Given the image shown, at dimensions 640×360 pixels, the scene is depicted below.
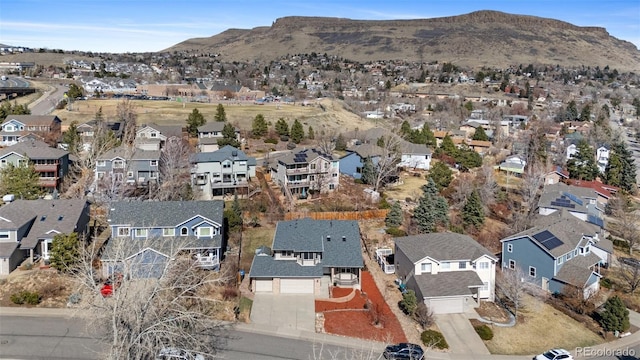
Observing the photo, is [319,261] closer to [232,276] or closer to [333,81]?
[232,276]

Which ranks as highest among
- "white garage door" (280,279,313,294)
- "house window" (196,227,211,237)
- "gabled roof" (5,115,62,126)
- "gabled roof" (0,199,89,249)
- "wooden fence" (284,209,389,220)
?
"gabled roof" (5,115,62,126)

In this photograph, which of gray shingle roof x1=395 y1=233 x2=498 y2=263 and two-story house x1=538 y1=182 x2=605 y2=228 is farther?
two-story house x1=538 y1=182 x2=605 y2=228

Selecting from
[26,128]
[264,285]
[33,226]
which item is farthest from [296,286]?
[26,128]

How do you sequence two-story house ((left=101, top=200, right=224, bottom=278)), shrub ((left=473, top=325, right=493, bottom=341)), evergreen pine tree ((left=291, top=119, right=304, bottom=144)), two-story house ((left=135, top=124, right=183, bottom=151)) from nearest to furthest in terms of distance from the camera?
1. shrub ((left=473, top=325, right=493, bottom=341))
2. two-story house ((left=101, top=200, right=224, bottom=278))
3. two-story house ((left=135, top=124, right=183, bottom=151))
4. evergreen pine tree ((left=291, top=119, right=304, bottom=144))

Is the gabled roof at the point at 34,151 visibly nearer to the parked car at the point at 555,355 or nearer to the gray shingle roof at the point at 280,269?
the gray shingle roof at the point at 280,269

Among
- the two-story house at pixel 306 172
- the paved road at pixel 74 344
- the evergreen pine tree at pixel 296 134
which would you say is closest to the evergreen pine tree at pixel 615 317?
the paved road at pixel 74 344

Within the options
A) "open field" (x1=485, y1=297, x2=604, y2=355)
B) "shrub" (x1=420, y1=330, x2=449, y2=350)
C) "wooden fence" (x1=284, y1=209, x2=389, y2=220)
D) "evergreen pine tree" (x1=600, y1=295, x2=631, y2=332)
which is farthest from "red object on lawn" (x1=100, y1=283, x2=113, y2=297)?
"evergreen pine tree" (x1=600, y1=295, x2=631, y2=332)

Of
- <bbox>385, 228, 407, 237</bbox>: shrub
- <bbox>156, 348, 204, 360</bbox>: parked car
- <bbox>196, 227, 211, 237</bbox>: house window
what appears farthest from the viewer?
<bbox>385, 228, 407, 237</bbox>: shrub

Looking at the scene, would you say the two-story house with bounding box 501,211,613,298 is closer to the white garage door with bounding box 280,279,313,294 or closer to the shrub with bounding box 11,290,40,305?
the white garage door with bounding box 280,279,313,294
